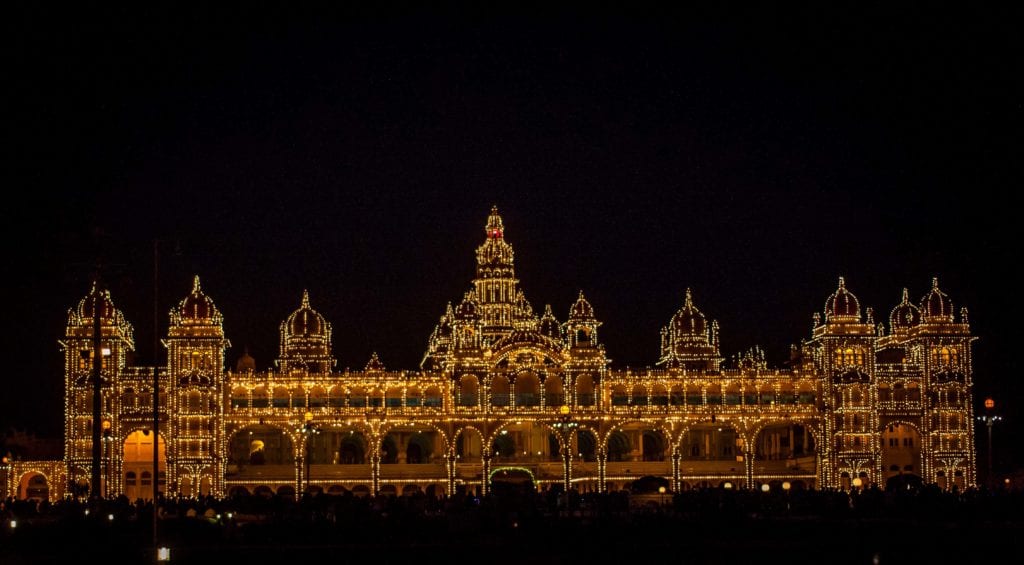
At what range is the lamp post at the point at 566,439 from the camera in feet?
275

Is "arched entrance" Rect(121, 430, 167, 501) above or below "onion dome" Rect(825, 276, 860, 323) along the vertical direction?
below

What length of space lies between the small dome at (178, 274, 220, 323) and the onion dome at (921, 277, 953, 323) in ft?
121

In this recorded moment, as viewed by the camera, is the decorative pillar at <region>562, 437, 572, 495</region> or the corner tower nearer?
the decorative pillar at <region>562, 437, 572, 495</region>

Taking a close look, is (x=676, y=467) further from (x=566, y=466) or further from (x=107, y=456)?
(x=107, y=456)

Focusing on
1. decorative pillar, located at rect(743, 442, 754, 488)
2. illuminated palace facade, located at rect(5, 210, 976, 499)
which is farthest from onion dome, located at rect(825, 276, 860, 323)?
decorative pillar, located at rect(743, 442, 754, 488)

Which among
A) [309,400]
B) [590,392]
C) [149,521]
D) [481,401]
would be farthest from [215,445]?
[149,521]

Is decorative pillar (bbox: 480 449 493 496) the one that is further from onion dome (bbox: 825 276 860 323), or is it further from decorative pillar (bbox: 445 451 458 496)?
onion dome (bbox: 825 276 860 323)

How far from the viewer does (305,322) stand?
3770 inches

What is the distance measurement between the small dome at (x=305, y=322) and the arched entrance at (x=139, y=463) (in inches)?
423

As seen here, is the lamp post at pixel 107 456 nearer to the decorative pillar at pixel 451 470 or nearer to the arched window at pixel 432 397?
the arched window at pixel 432 397

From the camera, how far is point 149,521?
47562 mm

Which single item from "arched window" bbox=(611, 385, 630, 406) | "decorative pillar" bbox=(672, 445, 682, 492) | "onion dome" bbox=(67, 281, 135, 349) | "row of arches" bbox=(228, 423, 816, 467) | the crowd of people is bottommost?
the crowd of people

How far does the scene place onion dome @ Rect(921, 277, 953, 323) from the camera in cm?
9112

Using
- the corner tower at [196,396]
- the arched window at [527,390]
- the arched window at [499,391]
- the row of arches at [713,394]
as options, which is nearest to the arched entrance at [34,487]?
the corner tower at [196,396]
